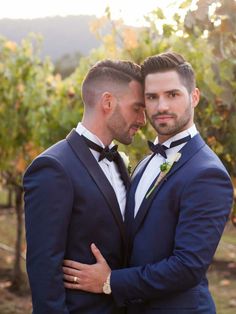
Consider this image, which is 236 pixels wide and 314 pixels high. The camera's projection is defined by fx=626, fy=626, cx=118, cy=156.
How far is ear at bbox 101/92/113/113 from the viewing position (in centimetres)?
328

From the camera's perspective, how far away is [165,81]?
125 inches

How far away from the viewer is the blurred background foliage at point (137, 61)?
494cm

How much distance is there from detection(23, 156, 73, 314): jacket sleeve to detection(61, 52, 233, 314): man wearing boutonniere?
0.42 ft

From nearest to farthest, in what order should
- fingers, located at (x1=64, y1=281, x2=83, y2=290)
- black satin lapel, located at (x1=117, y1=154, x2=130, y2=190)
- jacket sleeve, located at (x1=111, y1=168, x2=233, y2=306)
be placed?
jacket sleeve, located at (x1=111, y1=168, x2=233, y2=306) < fingers, located at (x1=64, y1=281, x2=83, y2=290) < black satin lapel, located at (x1=117, y1=154, x2=130, y2=190)

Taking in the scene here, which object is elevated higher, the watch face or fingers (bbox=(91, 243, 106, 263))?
fingers (bbox=(91, 243, 106, 263))

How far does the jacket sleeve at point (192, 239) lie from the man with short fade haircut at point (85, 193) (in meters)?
0.26

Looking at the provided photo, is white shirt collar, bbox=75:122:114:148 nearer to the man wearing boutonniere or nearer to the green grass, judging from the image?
the man wearing boutonniere

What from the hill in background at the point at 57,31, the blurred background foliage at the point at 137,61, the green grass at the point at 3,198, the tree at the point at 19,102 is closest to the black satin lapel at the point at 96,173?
the blurred background foliage at the point at 137,61

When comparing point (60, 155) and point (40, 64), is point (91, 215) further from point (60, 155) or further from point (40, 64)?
point (40, 64)

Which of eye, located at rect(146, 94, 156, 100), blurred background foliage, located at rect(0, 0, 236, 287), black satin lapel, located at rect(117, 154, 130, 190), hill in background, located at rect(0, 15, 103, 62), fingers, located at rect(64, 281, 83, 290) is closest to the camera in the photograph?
fingers, located at rect(64, 281, 83, 290)

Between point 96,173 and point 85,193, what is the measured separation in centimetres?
15

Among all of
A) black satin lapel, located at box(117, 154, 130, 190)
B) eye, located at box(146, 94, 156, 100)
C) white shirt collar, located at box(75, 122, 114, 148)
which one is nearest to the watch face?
black satin lapel, located at box(117, 154, 130, 190)

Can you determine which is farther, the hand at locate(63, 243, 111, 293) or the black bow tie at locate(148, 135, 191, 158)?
the black bow tie at locate(148, 135, 191, 158)

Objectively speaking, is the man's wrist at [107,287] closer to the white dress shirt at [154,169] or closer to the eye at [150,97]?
the white dress shirt at [154,169]
